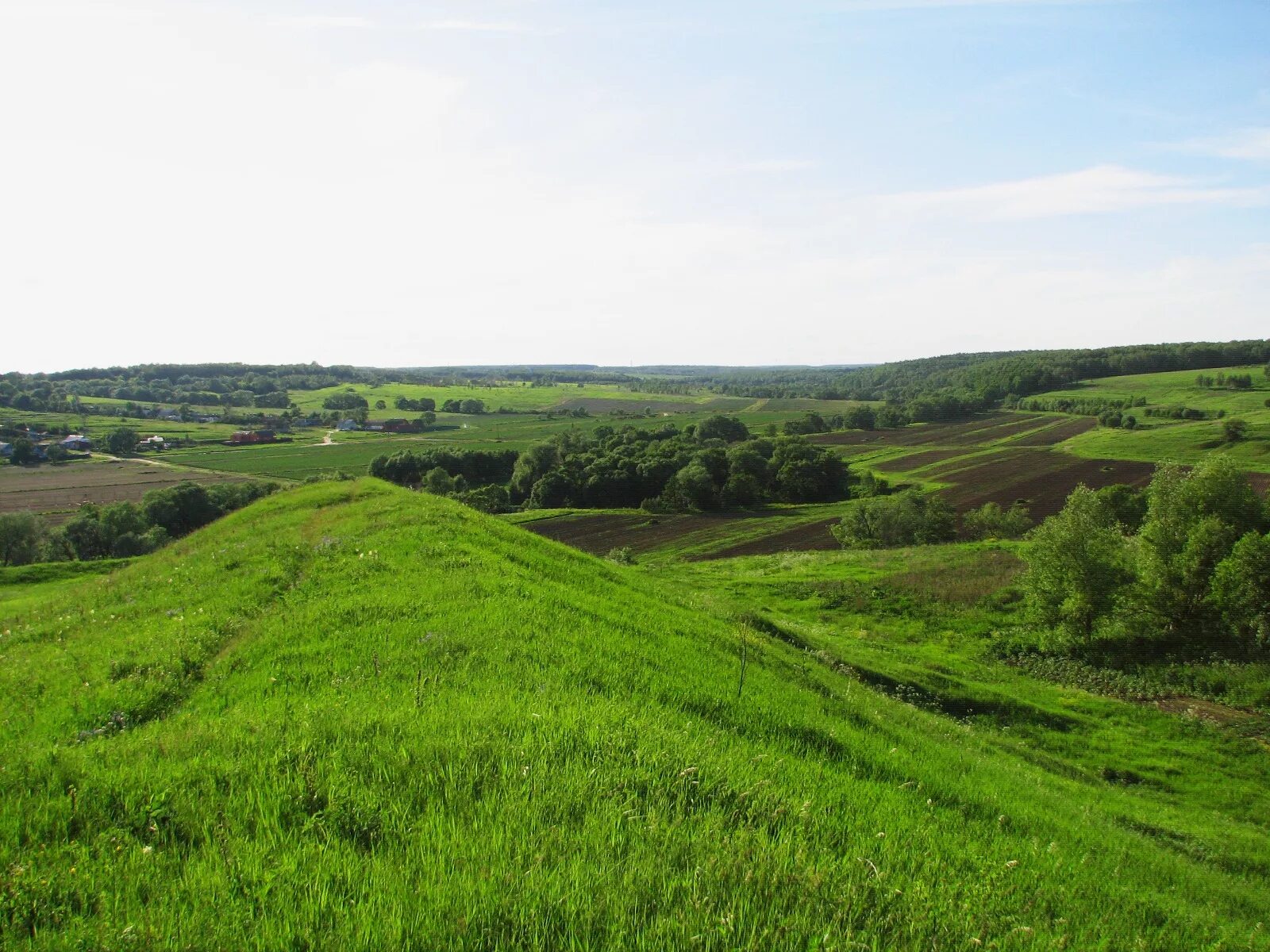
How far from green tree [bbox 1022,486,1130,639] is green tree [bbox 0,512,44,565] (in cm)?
8376

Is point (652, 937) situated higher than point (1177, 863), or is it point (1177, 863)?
point (652, 937)

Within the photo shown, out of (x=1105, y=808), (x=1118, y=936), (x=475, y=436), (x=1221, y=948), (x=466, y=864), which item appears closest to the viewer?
(x=466, y=864)

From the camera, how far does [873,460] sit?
11400 cm

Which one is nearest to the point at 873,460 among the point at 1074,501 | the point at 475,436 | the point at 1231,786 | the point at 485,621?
the point at 1074,501

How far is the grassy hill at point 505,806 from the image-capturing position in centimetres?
372

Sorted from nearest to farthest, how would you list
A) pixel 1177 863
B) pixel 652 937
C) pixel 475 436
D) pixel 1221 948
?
pixel 652 937
pixel 1221 948
pixel 1177 863
pixel 475 436

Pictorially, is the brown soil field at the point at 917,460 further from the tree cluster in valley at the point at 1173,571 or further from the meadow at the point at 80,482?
the meadow at the point at 80,482

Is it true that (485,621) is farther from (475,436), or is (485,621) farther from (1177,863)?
(475,436)

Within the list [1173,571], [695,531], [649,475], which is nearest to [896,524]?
[695,531]

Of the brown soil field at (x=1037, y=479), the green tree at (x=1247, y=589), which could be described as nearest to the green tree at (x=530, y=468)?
the brown soil field at (x=1037, y=479)

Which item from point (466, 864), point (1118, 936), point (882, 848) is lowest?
point (1118, 936)

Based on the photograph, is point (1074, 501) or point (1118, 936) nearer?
point (1118, 936)

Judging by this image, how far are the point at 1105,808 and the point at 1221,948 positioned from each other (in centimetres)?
995

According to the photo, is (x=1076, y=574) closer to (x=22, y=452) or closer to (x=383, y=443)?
(x=383, y=443)
